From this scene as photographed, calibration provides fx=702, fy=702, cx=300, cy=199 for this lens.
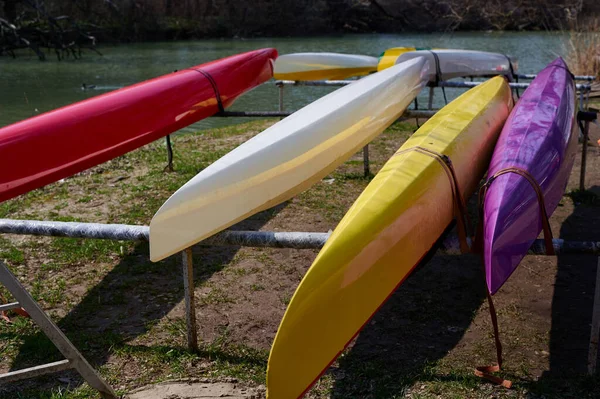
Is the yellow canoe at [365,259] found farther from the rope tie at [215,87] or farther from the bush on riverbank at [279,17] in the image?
the bush on riverbank at [279,17]

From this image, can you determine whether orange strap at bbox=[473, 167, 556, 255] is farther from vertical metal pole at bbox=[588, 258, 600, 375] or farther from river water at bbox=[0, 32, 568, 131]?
river water at bbox=[0, 32, 568, 131]

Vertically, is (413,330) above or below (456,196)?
below

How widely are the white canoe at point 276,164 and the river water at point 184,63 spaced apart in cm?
466

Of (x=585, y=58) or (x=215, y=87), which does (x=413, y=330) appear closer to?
(x=215, y=87)

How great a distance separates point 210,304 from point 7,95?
963 cm

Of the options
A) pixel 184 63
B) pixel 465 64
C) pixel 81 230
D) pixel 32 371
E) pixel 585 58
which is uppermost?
pixel 465 64

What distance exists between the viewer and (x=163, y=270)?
3709 mm

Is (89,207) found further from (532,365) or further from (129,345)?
(532,365)

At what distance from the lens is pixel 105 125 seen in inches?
171

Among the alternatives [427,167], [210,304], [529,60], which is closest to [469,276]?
[427,167]

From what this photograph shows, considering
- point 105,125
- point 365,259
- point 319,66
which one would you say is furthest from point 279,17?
point 365,259

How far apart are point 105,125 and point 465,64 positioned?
3821 mm

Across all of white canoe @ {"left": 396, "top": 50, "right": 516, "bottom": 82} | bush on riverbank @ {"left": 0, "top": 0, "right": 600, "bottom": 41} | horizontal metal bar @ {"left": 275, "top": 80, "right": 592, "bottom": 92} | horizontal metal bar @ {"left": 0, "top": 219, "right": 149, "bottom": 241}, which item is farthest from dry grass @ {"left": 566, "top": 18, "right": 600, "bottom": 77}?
bush on riverbank @ {"left": 0, "top": 0, "right": 600, "bottom": 41}

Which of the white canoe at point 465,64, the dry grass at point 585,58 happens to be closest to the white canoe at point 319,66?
the white canoe at point 465,64
